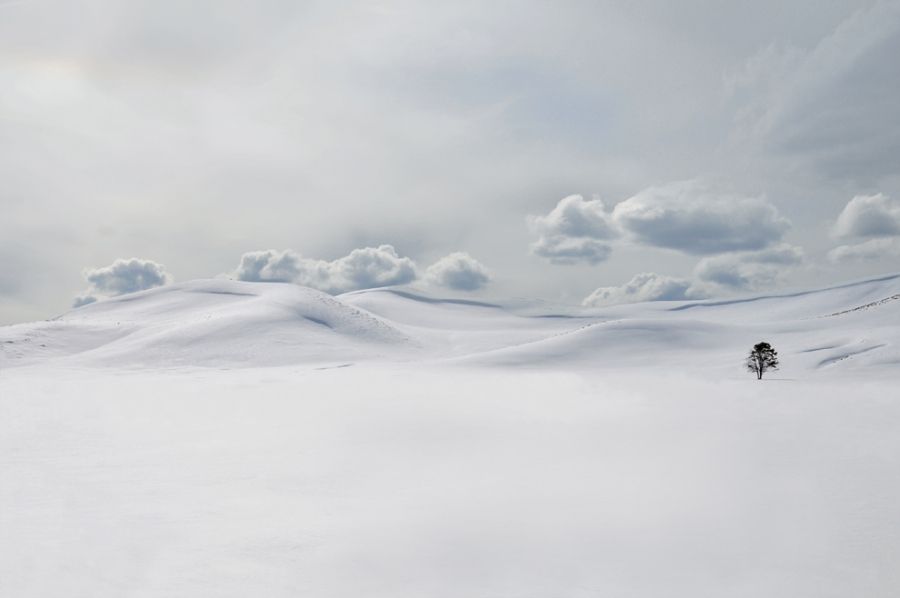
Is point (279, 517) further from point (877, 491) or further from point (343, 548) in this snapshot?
point (877, 491)

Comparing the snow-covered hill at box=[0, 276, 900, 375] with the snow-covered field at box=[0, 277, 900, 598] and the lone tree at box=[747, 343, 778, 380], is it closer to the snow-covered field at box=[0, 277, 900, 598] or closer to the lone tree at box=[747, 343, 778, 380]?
the lone tree at box=[747, 343, 778, 380]

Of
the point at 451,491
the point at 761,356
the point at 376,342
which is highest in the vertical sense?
the point at 376,342

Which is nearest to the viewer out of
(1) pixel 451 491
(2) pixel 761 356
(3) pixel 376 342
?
(1) pixel 451 491

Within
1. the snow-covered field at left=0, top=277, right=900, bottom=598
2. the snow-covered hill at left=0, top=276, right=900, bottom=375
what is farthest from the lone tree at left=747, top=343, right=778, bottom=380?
the snow-covered field at left=0, top=277, right=900, bottom=598

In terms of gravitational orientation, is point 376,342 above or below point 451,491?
above

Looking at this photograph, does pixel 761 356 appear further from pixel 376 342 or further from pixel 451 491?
pixel 376 342

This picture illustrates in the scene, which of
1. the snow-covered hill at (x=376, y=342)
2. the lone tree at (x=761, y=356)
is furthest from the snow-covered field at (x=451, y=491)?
the snow-covered hill at (x=376, y=342)

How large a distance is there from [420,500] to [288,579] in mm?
5698

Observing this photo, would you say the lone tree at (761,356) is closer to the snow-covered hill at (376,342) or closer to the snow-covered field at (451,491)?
the snow-covered hill at (376,342)

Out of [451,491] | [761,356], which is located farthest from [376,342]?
[451,491]

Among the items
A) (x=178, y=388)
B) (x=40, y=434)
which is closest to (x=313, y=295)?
(x=178, y=388)

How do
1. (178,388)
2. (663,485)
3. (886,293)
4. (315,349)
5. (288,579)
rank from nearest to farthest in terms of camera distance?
1. (288,579)
2. (663,485)
3. (178,388)
4. (315,349)
5. (886,293)

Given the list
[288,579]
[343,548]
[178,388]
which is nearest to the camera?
[288,579]

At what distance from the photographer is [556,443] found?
25719mm
